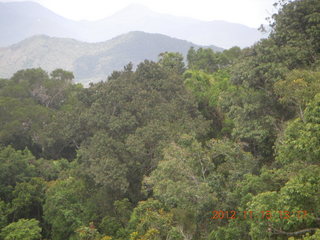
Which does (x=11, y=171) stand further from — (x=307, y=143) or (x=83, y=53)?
(x=83, y=53)

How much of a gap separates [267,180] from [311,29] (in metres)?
8.10

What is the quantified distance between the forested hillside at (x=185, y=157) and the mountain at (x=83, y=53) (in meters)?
92.5

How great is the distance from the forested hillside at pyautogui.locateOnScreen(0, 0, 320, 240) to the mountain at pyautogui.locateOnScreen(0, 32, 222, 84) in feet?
303

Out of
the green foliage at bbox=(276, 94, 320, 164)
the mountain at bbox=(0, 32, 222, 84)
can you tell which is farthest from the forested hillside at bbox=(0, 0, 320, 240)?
the mountain at bbox=(0, 32, 222, 84)

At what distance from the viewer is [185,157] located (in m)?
10.7

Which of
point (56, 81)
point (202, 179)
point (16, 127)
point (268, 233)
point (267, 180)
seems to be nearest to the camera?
point (268, 233)

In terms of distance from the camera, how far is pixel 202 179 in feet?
33.4

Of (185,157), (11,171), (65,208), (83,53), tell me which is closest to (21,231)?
(65,208)

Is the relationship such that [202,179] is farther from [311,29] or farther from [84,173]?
[311,29]

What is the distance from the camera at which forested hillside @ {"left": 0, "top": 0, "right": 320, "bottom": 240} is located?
7828 mm

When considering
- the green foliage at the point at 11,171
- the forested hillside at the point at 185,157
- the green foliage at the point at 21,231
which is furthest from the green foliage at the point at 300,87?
the green foliage at the point at 11,171

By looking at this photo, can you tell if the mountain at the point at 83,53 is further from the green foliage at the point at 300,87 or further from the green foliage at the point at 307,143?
the green foliage at the point at 307,143

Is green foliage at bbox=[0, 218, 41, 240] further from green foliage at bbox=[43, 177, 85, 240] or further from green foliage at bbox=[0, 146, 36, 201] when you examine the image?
green foliage at bbox=[0, 146, 36, 201]

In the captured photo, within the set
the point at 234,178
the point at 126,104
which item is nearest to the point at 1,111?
the point at 126,104
